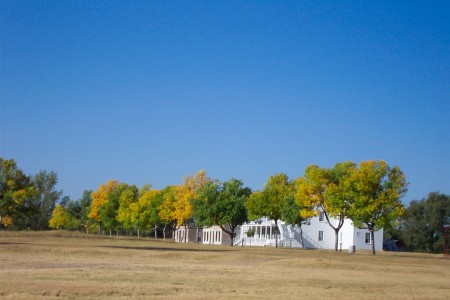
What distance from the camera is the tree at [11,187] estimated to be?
80000 millimetres

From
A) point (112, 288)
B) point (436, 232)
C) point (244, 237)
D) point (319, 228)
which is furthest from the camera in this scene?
point (436, 232)

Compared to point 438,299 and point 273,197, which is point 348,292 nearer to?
point 438,299

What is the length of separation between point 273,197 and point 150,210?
3610cm

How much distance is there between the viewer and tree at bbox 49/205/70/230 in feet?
505

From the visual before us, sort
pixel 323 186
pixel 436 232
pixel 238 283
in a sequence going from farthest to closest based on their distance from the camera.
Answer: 1. pixel 436 232
2. pixel 323 186
3. pixel 238 283

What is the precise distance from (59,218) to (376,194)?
3847 inches

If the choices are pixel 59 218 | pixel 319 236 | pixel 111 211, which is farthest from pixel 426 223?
pixel 59 218

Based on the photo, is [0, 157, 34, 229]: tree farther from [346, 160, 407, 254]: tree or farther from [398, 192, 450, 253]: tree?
[398, 192, 450, 253]: tree

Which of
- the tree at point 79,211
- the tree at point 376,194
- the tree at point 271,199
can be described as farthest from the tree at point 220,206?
the tree at point 79,211

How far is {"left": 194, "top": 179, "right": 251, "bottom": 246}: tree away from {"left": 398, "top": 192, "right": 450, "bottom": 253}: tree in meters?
38.3

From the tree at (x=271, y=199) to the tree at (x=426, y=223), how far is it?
39.2 m

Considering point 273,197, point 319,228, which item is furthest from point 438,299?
point 319,228

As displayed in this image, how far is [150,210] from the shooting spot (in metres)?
121

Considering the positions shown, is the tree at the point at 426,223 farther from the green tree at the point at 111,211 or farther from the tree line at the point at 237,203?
the green tree at the point at 111,211
